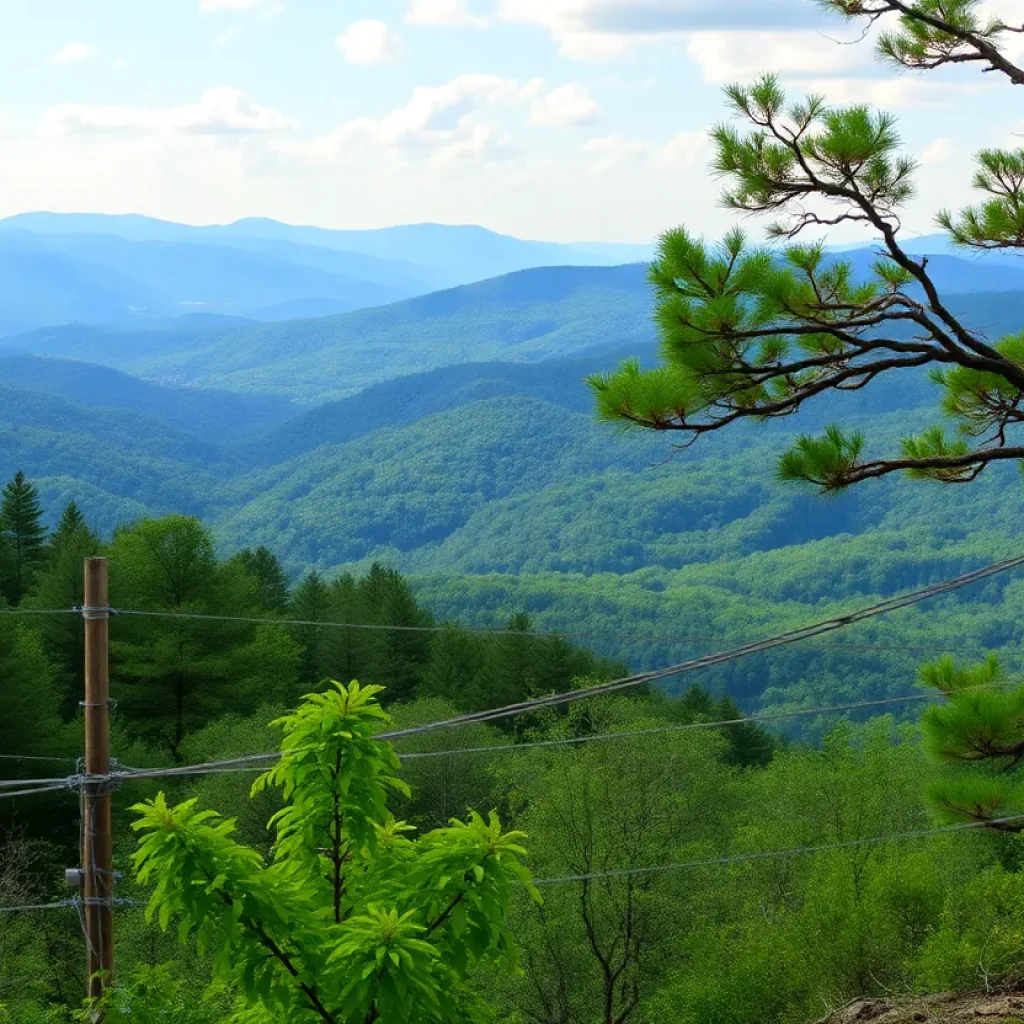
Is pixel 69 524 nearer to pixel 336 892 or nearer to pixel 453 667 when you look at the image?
pixel 453 667

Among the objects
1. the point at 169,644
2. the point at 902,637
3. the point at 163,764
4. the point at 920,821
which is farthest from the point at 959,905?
the point at 902,637

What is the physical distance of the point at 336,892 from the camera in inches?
219

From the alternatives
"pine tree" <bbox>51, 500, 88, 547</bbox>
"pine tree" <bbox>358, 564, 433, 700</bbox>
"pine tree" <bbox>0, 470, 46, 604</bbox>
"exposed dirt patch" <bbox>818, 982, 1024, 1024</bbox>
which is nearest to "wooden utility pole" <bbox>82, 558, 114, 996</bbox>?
"exposed dirt patch" <bbox>818, 982, 1024, 1024</bbox>

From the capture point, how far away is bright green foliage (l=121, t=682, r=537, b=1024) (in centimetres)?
483

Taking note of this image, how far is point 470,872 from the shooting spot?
514cm

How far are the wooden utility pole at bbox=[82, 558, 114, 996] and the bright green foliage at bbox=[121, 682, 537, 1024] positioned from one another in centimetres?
265

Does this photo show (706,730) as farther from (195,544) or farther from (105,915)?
(105,915)

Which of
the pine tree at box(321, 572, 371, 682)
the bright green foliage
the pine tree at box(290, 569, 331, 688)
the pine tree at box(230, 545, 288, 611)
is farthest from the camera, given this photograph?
the pine tree at box(230, 545, 288, 611)

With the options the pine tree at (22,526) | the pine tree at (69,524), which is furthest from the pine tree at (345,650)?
the pine tree at (22,526)

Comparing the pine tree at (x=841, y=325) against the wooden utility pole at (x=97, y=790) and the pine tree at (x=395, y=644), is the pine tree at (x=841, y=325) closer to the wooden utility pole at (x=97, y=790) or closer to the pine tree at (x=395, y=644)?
the wooden utility pole at (x=97, y=790)

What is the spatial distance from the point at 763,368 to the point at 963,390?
4.67 ft

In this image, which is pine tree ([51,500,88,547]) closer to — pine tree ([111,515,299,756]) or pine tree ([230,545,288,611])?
pine tree ([230,545,288,611])


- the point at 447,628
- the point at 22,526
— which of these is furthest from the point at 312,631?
the point at 22,526

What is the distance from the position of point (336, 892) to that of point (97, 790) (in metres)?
2.88
